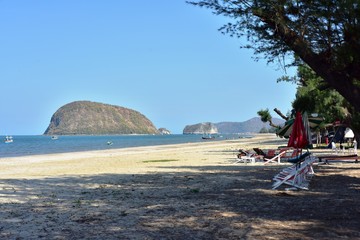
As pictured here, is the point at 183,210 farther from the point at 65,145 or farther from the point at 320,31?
the point at 65,145

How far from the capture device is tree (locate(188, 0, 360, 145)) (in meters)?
7.40

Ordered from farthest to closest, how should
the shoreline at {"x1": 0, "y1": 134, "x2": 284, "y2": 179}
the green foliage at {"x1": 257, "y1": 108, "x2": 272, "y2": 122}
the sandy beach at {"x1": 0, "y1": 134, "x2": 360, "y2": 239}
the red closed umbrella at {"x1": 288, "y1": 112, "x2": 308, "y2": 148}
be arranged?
the green foliage at {"x1": 257, "y1": 108, "x2": 272, "y2": 122}, the shoreline at {"x1": 0, "y1": 134, "x2": 284, "y2": 179}, the red closed umbrella at {"x1": 288, "y1": 112, "x2": 308, "y2": 148}, the sandy beach at {"x1": 0, "y1": 134, "x2": 360, "y2": 239}

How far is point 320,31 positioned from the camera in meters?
8.11

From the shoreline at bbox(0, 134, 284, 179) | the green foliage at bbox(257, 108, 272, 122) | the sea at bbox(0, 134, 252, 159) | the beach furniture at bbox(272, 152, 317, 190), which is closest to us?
the beach furniture at bbox(272, 152, 317, 190)

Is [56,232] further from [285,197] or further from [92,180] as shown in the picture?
[92,180]

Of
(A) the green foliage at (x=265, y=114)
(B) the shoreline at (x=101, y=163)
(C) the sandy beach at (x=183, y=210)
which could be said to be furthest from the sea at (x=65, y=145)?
(C) the sandy beach at (x=183, y=210)

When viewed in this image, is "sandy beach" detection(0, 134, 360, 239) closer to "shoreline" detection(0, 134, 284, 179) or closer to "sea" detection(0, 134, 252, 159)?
"shoreline" detection(0, 134, 284, 179)

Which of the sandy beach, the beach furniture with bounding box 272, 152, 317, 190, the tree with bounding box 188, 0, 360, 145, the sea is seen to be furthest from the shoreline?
the sea

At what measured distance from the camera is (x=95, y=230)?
5891 mm

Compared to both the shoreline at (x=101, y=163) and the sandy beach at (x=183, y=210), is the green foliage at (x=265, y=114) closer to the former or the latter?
the shoreline at (x=101, y=163)

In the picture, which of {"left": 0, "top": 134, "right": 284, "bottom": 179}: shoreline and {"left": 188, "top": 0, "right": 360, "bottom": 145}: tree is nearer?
{"left": 188, "top": 0, "right": 360, "bottom": 145}: tree

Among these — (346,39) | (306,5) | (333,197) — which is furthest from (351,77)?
(333,197)

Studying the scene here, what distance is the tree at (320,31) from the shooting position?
24.3 feet

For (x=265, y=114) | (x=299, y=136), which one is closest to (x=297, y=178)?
(x=299, y=136)
